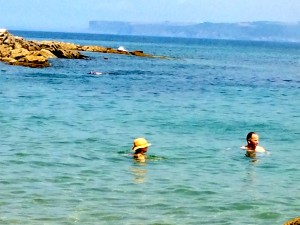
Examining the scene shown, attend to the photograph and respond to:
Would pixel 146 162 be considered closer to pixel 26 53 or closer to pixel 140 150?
pixel 140 150

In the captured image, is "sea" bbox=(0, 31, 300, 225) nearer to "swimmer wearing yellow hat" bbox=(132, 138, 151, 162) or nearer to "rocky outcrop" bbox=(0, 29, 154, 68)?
"swimmer wearing yellow hat" bbox=(132, 138, 151, 162)

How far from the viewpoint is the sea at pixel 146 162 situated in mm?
12797

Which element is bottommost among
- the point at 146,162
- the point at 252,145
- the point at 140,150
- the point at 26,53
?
the point at 146,162

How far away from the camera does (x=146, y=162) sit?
17.8m

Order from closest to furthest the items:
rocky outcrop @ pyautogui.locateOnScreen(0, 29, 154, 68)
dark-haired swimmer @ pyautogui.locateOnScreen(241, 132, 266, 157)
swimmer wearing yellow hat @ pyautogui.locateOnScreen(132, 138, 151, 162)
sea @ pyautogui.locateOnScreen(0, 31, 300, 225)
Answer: sea @ pyautogui.locateOnScreen(0, 31, 300, 225) < swimmer wearing yellow hat @ pyautogui.locateOnScreen(132, 138, 151, 162) < dark-haired swimmer @ pyautogui.locateOnScreen(241, 132, 266, 157) < rocky outcrop @ pyautogui.locateOnScreen(0, 29, 154, 68)

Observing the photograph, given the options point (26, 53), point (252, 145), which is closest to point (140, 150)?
point (252, 145)

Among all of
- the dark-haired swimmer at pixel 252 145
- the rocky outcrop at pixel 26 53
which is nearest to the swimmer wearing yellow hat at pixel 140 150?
the dark-haired swimmer at pixel 252 145

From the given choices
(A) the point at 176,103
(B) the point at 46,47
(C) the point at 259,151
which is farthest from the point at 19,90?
(B) the point at 46,47

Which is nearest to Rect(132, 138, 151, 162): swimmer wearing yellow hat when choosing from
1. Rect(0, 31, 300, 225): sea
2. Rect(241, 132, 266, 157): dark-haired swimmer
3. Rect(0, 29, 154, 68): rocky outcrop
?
Rect(0, 31, 300, 225): sea

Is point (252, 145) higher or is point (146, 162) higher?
point (252, 145)

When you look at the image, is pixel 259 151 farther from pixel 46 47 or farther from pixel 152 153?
pixel 46 47

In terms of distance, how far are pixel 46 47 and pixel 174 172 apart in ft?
196

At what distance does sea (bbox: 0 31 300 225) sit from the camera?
1280 centimetres

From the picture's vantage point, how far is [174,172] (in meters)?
16.6
